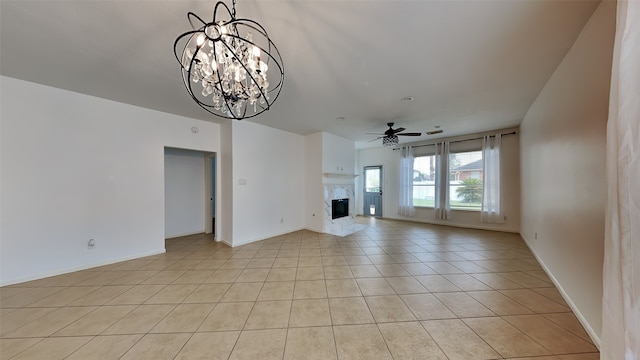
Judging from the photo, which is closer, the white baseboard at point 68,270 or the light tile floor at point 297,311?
the light tile floor at point 297,311

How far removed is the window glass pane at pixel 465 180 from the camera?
227 inches

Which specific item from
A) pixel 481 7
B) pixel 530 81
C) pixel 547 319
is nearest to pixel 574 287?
pixel 547 319

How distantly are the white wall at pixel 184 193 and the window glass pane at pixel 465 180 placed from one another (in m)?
7.01

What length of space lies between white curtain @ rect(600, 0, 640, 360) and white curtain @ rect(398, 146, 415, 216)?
19.1 ft

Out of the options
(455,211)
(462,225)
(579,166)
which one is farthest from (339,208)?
(579,166)

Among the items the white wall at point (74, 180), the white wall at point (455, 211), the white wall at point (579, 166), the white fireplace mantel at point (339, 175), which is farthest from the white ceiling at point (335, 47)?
the white wall at point (455, 211)

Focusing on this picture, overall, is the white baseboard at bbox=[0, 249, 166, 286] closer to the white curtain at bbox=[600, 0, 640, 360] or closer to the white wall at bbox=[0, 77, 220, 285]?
the white wall at bbox=[0, 77, 220, 285]

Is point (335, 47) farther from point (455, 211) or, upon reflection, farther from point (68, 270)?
point (455, 211)

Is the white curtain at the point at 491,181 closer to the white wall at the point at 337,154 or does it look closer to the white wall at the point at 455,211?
the white wall at the point at 455,211

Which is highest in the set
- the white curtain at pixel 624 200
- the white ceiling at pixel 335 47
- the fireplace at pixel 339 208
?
the white ceiling at pixel 335 47

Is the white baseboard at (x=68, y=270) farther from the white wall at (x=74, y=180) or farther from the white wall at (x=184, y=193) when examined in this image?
the white wall at (x=184, y=193)

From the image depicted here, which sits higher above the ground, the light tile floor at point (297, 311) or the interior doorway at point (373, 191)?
the interior doorway at point (373, 191)

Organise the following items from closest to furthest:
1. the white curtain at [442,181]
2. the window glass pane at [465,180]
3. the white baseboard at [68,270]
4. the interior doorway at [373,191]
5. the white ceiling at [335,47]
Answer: the white ceiling at [335,47], the white baseboard at [68,270], the window glass pane at [465,180], the white curtain at [442,181], the interior doorway at [373,191]

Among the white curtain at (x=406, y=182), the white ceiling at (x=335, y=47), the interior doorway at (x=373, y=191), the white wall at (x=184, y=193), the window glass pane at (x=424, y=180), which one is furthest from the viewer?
the interior doorway at (x=373, y=191)
